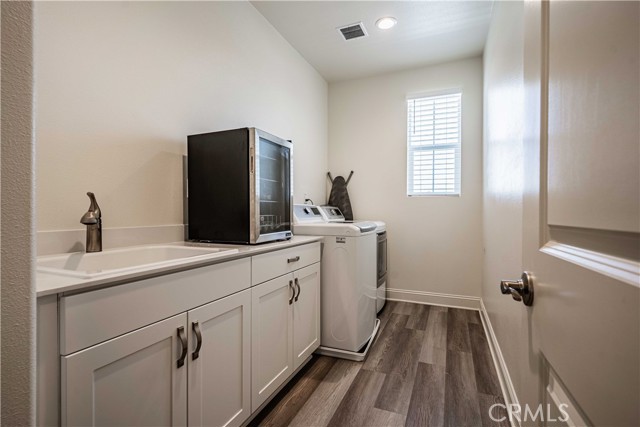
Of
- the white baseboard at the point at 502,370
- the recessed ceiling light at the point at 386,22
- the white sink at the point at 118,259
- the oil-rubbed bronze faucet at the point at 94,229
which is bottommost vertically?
the white baseboard at the point at 502,370

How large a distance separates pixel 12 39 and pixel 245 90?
1947 millimetres

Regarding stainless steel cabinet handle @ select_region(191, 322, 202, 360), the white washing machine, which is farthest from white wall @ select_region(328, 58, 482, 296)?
stainless steel cabinet handle @ select_region(191, 322, 202, 360)

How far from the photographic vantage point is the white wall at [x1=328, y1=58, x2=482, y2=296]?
3.17 m

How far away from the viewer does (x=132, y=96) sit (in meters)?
1.49

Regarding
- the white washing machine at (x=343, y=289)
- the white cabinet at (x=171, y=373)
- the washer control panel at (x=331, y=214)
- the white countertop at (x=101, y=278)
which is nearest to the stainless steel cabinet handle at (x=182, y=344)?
the white cabinet at (x=171, y=373)

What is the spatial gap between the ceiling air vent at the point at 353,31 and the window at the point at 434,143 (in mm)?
1029

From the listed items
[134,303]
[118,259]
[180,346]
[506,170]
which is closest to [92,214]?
[118,259]

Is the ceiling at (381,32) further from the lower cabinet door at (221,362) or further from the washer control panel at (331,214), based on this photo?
the lower cabinet door at (221,362)

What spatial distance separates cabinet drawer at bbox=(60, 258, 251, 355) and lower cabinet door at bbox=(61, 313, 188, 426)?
31 mm

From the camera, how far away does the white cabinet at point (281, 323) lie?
4.82ft

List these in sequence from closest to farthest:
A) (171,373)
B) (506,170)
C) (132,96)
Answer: (171,373), (132,96), (506,170)

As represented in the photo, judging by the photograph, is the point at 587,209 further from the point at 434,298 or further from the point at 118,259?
the point at 434,298

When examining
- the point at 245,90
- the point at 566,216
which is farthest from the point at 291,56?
the point at 566,216

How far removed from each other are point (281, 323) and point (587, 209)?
1535 millimetres
